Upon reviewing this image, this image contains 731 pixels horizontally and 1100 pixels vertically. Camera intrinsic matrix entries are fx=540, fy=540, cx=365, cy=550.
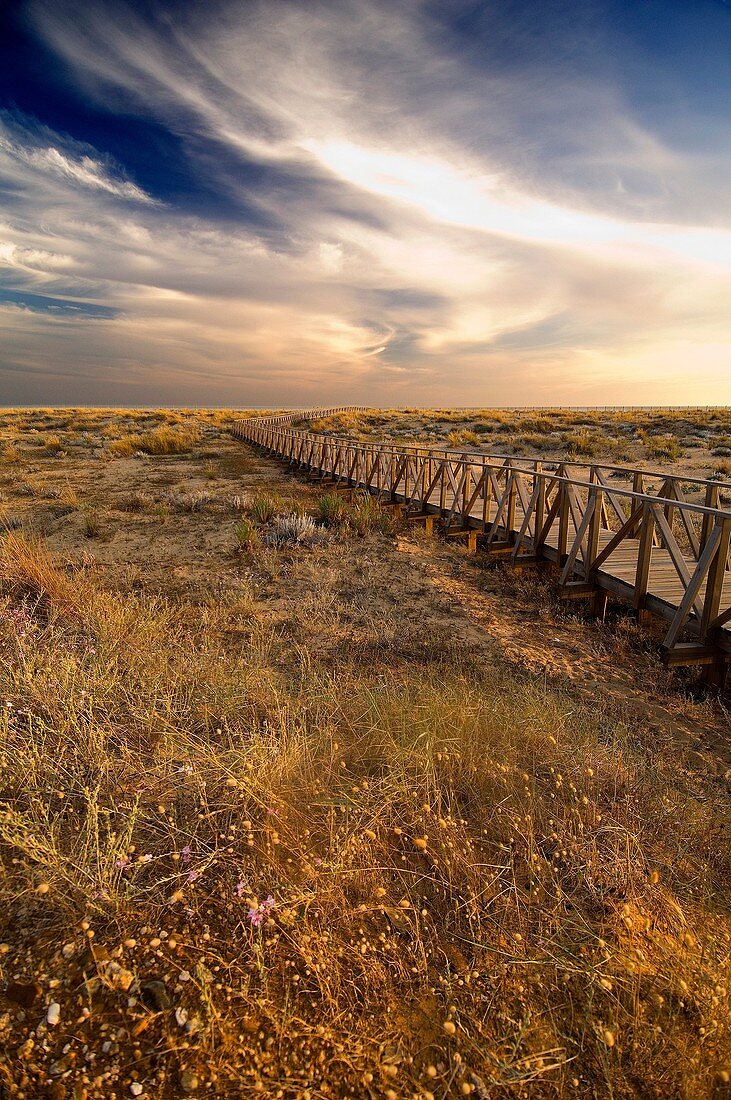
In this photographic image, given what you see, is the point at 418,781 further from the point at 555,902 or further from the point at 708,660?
the point at 708,660

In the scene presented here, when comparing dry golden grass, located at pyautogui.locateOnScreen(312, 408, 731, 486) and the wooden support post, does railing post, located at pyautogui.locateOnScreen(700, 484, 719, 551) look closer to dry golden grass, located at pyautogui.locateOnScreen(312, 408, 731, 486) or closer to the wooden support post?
the wooden support post

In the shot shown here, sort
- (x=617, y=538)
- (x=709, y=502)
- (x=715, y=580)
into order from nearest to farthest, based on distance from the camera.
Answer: (x=715, y=580) < (x=617, y=538) < (x=709, y=502)

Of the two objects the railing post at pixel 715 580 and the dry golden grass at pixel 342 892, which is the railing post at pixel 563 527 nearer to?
the railing post at pixel 715 580

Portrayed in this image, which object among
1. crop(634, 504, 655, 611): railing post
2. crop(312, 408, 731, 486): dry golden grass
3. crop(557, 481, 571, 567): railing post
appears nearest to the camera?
crop(634, 504, 655, 611): railing post

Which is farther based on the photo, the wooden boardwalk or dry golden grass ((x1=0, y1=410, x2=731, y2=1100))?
the wooden boardwalk

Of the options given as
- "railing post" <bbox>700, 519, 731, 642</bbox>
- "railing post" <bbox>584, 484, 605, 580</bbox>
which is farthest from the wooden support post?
"railing post" <bbox>700, 519, 731, 642</bbox>

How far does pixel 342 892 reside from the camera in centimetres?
208

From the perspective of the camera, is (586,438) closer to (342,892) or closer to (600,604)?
(600,604)

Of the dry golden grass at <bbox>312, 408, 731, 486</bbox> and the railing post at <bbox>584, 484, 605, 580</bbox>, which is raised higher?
the dry golden grass at <bbox>312, 408, 731, 486</bbox>

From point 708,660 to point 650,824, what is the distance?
2.89 meters

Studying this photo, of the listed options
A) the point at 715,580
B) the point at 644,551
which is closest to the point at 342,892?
the point at 715,580

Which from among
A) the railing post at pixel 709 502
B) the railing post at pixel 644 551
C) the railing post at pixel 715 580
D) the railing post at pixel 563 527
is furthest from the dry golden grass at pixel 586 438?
the railing post at pixel 715 580

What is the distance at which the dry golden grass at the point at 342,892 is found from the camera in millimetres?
1619

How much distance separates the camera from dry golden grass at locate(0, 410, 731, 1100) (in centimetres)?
162
